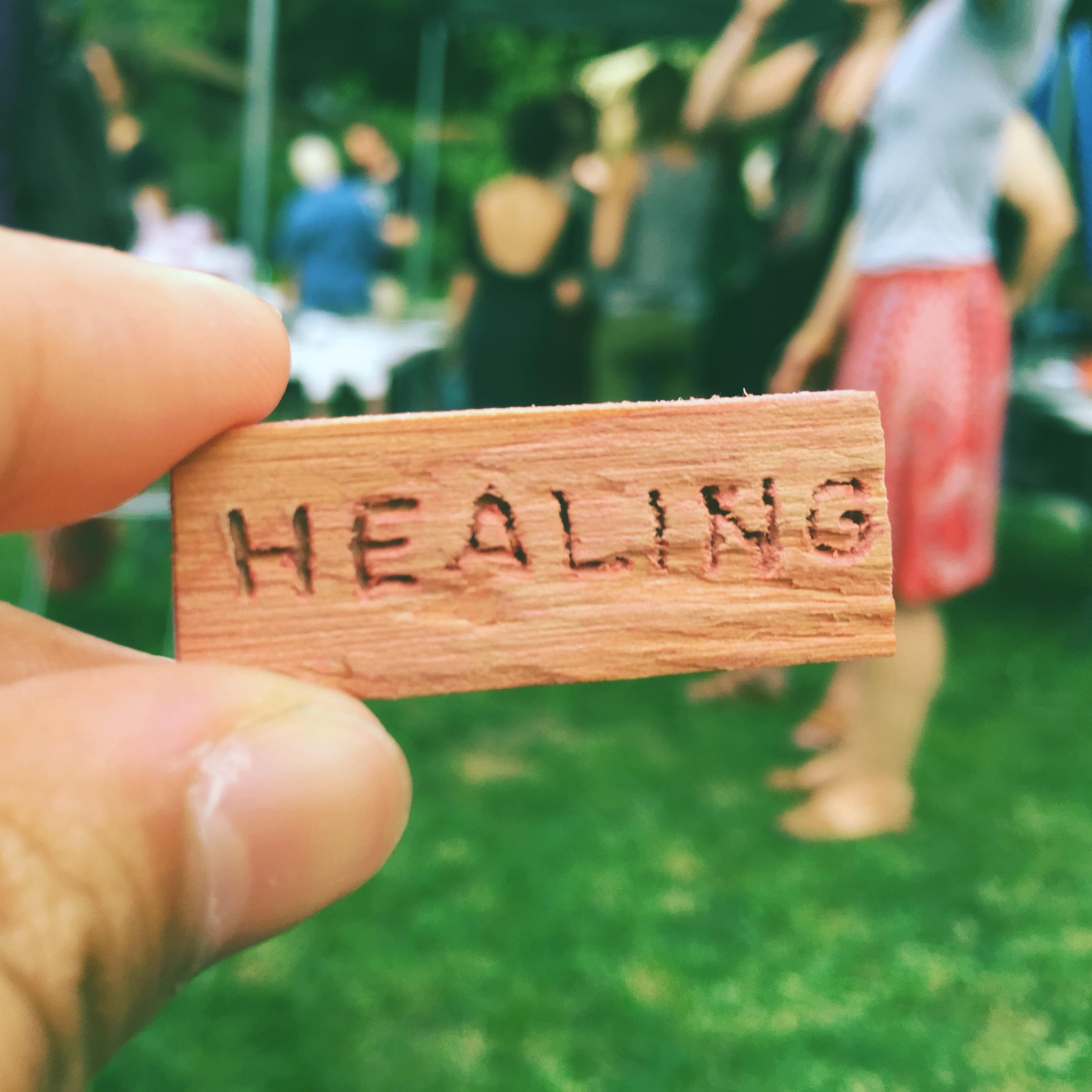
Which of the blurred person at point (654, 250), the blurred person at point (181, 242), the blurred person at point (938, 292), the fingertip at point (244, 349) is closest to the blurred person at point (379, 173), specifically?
the blurred person at point (181, 242)

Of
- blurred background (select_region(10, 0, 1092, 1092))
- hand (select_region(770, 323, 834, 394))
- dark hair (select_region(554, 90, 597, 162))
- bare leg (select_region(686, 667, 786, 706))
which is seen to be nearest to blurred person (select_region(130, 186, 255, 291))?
blurred background (select_region(10, 0, 1092, 1092))

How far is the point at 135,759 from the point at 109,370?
0.74 ft

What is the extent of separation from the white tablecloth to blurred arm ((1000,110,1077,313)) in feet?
5.62

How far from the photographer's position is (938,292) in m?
1.58

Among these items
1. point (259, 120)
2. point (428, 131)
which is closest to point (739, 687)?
point (259, 120)

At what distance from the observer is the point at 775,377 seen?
199 centimetres

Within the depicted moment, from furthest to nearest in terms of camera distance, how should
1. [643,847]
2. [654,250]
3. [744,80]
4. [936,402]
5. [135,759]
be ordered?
[654,250], [744,80], [643,847], [936,402], [135,759]

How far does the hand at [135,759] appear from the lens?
51 cm

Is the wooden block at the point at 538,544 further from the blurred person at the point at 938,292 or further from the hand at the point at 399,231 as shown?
the hand at the point at 399,231

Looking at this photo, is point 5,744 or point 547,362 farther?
point 547,362

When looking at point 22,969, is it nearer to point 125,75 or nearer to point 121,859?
point 121,859

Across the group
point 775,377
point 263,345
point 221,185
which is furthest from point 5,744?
point 221,185

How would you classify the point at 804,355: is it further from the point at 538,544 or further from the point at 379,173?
the point at 379,173

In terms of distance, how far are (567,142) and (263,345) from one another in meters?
2.61
